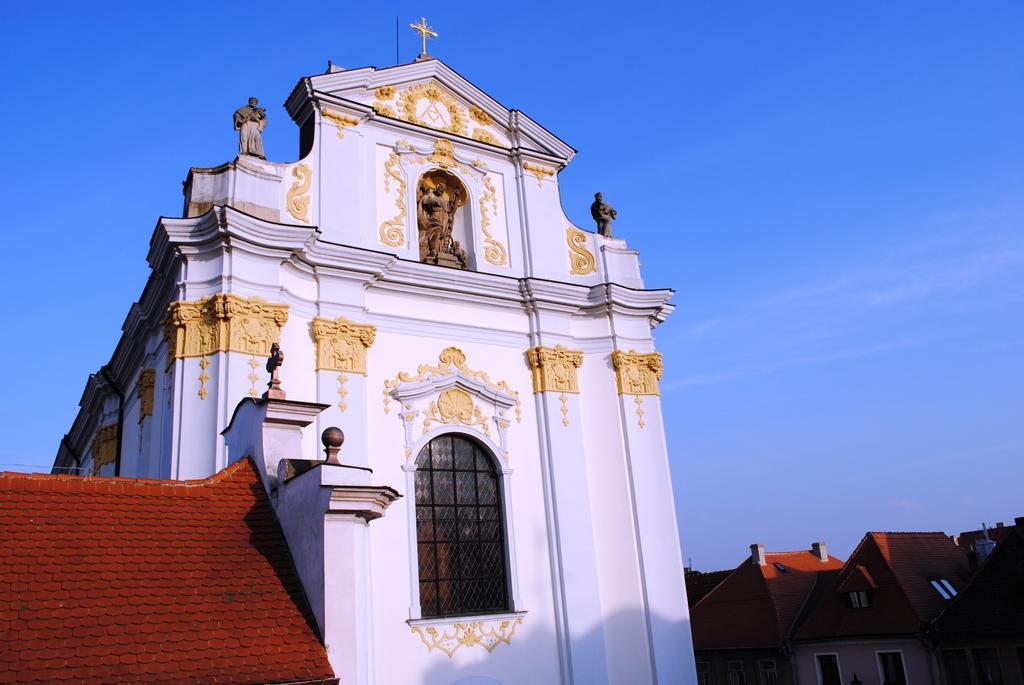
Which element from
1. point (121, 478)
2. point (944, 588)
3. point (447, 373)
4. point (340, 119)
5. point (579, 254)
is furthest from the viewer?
point (944, 588)

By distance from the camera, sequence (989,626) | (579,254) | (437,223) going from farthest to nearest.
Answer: (989,626)
(579,254)
(437,223)

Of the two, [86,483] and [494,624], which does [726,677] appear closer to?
[494,624]

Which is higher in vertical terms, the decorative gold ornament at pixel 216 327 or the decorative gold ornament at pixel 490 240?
the decorative gold ornament at pixel 490 240

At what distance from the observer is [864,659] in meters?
24.0

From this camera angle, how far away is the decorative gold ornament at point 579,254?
623 inches

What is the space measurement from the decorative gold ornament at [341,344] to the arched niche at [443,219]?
2.09 m

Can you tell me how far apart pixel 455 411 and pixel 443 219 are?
3368mm

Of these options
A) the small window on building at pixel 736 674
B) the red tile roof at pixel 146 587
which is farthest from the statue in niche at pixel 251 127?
the small window on building at pixel 736 674

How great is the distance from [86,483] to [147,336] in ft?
23.5

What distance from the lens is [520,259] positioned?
15.2 meters

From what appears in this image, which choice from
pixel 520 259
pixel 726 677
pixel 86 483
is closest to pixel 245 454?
pixel 86 483

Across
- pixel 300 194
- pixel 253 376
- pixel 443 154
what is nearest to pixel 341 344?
pixel 253 376

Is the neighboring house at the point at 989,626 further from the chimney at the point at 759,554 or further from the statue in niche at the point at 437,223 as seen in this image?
the statue in niche at the point at 437,223

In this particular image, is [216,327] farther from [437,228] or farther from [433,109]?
[433,109]
